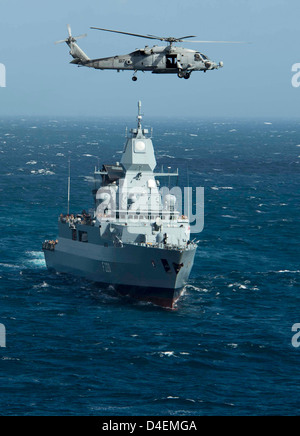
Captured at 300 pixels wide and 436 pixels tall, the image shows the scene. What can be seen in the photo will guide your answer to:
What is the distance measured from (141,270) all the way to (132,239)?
8.98 ft

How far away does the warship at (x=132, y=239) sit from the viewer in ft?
186

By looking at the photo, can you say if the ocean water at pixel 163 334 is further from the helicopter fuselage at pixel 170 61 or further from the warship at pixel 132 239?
the helicopter fuselage at pixel 170 61

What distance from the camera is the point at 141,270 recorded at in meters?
57.5

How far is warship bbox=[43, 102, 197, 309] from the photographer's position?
56656 mm

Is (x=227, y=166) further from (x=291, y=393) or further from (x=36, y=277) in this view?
(x=291, y=393)

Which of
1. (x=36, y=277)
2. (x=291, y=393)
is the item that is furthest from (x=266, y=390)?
(x=36, y=277)

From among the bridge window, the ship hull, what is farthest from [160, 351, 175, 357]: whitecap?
the bridge window

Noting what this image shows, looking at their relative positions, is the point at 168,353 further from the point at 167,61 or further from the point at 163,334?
the point at 167,61

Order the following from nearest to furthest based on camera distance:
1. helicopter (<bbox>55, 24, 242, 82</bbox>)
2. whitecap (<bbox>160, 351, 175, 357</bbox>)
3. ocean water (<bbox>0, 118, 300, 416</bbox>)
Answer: ocean water (<bbox>0, 118, 300, 416</bbox>)
whitecap (<bbox>160, 351, 175, 357</bbox>)
helicopter (<bbox>55, 24, 242, 82</bbox>)

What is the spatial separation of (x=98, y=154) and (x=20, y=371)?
131065mm

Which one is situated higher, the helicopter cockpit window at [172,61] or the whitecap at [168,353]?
the helicopter cockpit window at [172,61]

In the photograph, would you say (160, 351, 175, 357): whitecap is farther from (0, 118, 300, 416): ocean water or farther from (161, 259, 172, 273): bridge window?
(161, 259, 172, 273): bridge window

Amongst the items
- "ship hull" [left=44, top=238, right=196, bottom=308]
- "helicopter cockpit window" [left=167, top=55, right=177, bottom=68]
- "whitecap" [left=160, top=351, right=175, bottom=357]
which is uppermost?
"helicopter cockpit window" [left=167, top=55, right=177, bottom=68]

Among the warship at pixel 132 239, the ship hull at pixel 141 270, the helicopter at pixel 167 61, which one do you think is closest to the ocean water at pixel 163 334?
the ship hull at pixel 141 270
